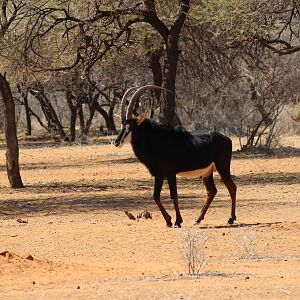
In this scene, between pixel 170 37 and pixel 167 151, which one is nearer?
pixel 167 151

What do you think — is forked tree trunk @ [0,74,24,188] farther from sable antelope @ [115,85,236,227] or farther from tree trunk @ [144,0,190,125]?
sable antelope @ [115,85,236,227]

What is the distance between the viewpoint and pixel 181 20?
85.5ft

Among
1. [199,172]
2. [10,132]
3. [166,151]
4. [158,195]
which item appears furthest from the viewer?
[10,132]

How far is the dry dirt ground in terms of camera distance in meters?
9.17

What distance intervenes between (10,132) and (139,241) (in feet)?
33.6

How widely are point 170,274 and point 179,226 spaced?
484 centimetres

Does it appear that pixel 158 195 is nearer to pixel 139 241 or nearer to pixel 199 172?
pixel 199 172

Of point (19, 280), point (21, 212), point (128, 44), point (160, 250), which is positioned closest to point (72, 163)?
point (128, 44)

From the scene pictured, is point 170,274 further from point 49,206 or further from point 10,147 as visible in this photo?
point 10,147

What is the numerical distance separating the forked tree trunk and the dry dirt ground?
1.55 feet

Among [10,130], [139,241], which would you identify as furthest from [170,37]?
[139,241]

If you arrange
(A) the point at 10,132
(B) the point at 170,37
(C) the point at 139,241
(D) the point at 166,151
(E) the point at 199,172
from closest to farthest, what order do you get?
1. (C) the point at 139,241
2. (D) the point at 166,151
3. (E) the point at 199,172
4. (A) the point at 10,132
5. (B) the point at 170,37

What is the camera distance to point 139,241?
13.5 m

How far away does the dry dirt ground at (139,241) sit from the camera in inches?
361
